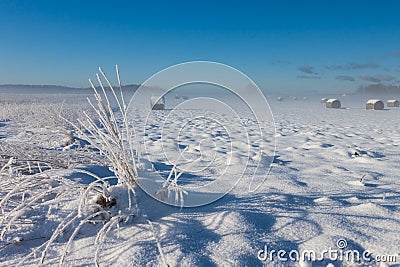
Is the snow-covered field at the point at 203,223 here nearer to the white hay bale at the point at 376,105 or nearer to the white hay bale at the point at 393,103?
the white hay bale at the point at 376,105

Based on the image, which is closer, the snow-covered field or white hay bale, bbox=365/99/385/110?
the snow-covered field

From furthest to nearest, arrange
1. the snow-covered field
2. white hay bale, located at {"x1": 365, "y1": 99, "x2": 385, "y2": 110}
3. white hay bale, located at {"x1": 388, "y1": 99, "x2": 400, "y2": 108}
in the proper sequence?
white hay bale, located at {"x1": 388, "y1": 99, "x2": 400, "y2": 108}
white hay bale, located at {"x1": 365, "y1": 99, "x2": 385, "y2": 110}
the snow-covered field

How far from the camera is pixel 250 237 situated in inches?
51.6

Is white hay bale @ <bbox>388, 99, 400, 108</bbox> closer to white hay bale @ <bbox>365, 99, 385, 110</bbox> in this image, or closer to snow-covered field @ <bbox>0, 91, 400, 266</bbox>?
white hay bale @ <bbox>365, 99, 385, 110</bbox>

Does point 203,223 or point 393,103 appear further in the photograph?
point 393,103

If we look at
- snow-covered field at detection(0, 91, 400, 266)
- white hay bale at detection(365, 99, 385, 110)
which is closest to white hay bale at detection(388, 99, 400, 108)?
white hay bale at detection(365, 99, 385, 110)

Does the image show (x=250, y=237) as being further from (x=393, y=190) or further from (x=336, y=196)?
(x=393, y=190)

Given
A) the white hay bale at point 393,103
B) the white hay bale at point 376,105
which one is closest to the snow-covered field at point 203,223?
the white hay bale at point 376,105

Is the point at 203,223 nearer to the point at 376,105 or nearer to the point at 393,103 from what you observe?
the point at 376,105

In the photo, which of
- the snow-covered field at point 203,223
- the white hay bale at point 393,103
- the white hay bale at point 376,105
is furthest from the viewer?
the white hay bale at point 393,103

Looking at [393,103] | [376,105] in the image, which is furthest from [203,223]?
[393,103]

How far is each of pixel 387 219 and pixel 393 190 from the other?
62 cm

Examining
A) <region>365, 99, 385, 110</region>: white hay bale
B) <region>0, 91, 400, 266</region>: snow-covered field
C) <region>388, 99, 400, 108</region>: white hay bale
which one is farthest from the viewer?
<region>388, 99, 400, 108</region>: white hay bale

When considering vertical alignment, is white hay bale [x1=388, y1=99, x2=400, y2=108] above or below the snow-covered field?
above
